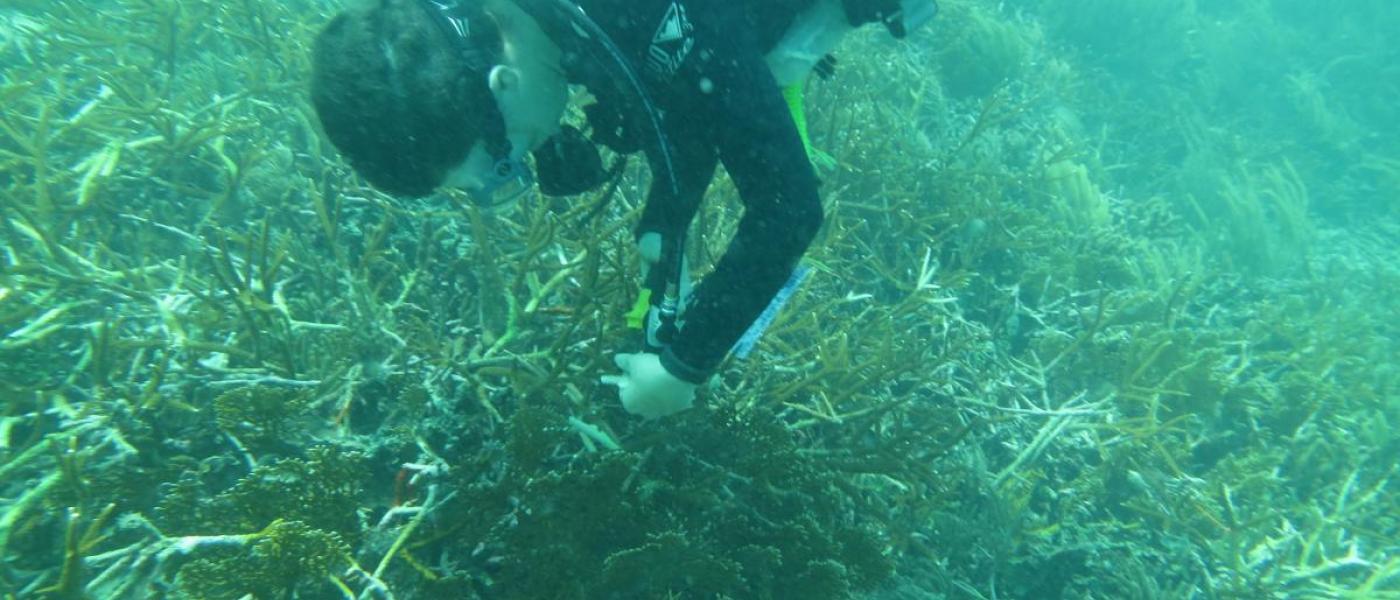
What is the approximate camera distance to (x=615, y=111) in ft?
5.84

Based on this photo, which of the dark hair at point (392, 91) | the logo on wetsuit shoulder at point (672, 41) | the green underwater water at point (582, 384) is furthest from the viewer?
the green underwater water at point (582, 384)

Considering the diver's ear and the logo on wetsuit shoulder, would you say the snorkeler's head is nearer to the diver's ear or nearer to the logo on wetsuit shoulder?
the diver's ear

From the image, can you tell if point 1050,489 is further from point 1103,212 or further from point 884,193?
point 1103,212

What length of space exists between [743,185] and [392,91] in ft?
2.69

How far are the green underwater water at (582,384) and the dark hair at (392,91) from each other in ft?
3.30

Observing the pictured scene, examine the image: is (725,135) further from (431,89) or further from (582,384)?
(582,384)

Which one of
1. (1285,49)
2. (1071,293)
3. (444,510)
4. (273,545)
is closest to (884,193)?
(1071,293)

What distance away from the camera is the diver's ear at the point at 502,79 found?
153 centimetres

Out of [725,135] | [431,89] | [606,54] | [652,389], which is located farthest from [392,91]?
[652,389]

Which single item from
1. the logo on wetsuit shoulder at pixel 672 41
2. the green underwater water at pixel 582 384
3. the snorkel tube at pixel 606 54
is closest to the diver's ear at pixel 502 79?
the snorkel tube at pixel 606 54

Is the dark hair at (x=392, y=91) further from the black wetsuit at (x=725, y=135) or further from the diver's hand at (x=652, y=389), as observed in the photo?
the diver's hand at (x=652, y=389)

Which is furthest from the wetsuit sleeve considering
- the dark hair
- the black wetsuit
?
the dark hair

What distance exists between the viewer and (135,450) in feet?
7.24

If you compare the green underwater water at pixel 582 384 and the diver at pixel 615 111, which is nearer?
the diver at pixel 615 111
